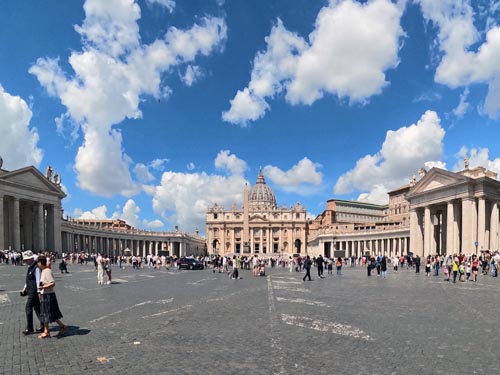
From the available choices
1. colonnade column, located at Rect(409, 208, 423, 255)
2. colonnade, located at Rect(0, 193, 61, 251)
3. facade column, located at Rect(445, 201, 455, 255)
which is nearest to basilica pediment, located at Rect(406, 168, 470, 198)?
facade column, located at Rect(445, 201, 455, 255)

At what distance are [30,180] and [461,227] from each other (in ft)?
185

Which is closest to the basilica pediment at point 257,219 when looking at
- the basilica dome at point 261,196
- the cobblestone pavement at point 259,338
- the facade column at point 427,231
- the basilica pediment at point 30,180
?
the basilica dome at point 261,196

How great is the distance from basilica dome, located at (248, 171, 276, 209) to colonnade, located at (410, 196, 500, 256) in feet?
329

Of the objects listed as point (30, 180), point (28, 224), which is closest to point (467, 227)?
point (30, 180)

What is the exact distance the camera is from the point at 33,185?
55.7 metres

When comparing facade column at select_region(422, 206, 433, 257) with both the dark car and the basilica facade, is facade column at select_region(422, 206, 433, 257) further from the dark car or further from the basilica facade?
the basilica facade

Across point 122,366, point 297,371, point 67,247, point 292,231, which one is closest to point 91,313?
point 122,366

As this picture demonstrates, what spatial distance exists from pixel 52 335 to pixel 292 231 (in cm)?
13022

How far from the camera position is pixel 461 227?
172ft

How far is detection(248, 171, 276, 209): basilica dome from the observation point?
160387 mm

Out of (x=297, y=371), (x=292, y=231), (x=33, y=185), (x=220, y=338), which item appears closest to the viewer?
(x=297, y=371)

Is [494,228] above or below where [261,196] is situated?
below

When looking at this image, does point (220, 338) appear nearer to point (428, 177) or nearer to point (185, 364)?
point (185, 364)

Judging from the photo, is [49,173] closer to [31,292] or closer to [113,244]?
[113,244]
